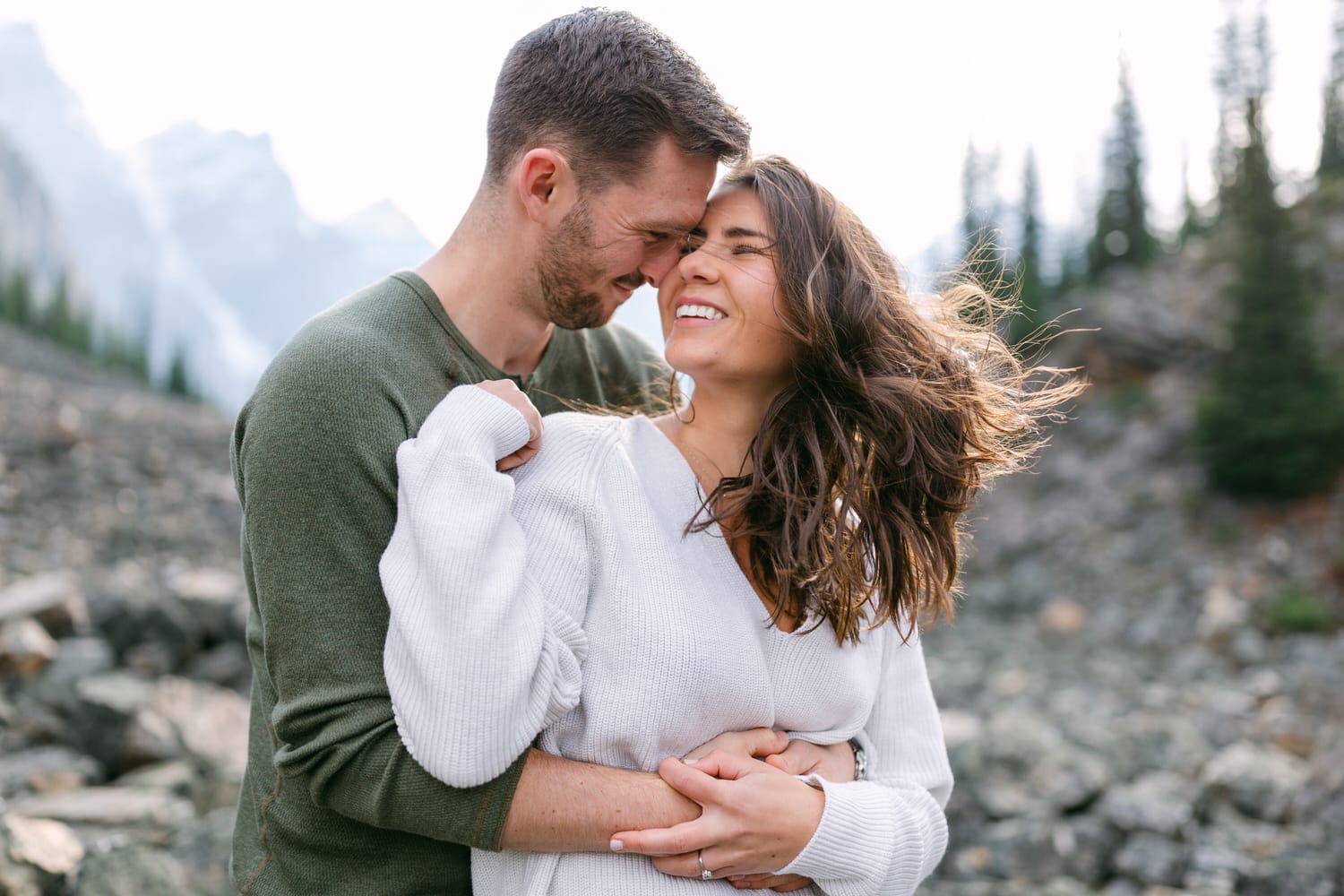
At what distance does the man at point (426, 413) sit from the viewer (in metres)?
2.12

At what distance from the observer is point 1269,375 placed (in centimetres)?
1769

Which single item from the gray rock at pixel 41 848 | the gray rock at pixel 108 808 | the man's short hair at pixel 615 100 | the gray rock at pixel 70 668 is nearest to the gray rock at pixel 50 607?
the gray rock at pixel 70 668

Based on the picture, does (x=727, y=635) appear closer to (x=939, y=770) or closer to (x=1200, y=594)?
(x=939, y=770)


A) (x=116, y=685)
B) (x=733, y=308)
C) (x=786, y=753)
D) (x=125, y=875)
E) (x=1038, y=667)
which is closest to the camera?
(x=786, y=753)

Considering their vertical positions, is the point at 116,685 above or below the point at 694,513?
below

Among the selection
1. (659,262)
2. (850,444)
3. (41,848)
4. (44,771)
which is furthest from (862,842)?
(44,771)

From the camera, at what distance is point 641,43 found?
2814 mm

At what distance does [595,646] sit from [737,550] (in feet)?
1.67

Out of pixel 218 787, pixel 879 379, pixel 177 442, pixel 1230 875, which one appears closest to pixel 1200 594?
pixel 1230 875

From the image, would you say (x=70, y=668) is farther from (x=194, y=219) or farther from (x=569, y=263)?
(x=194, y=219)

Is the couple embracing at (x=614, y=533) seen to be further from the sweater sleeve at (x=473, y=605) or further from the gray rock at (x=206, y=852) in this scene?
the gray rock at (x=206, y=852)

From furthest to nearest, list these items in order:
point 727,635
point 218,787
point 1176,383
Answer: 1. point 1176,383
2. point 218,787
3. point 727,635

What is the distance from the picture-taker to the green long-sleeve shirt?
82.5 inches

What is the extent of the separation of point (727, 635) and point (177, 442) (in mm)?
28152
